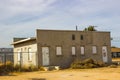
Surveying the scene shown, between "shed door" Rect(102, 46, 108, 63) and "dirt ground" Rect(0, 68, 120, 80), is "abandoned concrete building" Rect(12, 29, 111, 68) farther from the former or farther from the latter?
"dirt ground" Rect(0, 68, 120, 80)

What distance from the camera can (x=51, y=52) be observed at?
35.4 m

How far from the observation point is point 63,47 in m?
36.3

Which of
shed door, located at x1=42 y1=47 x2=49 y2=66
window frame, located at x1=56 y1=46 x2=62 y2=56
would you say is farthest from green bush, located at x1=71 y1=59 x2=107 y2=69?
shed door, located at x1=42 y1=47 x2=49 y2=66

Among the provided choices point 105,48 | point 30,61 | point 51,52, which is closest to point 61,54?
point 51,52

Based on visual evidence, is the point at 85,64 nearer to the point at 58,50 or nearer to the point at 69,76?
the point at 58,50

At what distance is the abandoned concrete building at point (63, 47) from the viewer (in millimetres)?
34938

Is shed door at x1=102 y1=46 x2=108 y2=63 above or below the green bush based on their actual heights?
above

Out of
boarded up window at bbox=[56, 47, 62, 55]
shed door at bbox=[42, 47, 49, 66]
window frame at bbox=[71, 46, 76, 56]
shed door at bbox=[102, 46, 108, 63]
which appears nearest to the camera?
shed door at bbox=[42, 47, 49, 66]

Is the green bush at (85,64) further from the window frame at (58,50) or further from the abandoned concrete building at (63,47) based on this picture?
the window frame at (58,50)

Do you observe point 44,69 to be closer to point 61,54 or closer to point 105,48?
point 61,54

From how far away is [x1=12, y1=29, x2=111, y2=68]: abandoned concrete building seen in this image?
3494 cm

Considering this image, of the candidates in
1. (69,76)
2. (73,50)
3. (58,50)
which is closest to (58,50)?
(58,50)

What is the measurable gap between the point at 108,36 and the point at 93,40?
8.96 feet

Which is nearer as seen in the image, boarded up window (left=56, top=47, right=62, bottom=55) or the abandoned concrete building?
the abandoned concrete building
